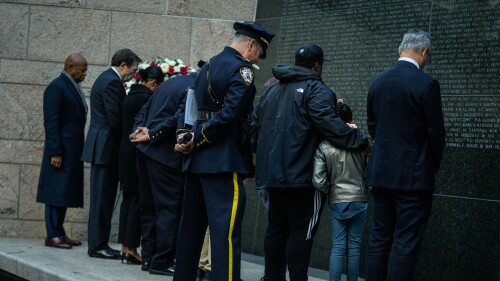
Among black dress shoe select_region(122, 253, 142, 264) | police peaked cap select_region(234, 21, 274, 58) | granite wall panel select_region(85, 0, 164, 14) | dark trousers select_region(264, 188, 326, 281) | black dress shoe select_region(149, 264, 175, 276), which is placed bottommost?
black dress shoe select_region(122, 253, 142, 264)

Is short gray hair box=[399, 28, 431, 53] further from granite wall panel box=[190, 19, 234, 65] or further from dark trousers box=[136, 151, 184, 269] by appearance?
granite wall panel box=[190, 19, 234, 65]

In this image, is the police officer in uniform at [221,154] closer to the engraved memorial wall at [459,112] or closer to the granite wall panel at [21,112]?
the engraved memorial wall at [459,112]

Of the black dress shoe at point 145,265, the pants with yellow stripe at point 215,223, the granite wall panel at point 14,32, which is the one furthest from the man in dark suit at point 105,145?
the pants with yellow stripe at point 215,223

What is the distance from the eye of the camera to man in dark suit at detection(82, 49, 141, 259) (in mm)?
9336

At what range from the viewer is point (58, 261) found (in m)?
8.98

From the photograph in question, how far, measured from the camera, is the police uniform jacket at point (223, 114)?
6305mm

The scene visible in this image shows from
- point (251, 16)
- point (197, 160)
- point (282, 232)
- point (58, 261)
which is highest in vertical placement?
point (251, 16)

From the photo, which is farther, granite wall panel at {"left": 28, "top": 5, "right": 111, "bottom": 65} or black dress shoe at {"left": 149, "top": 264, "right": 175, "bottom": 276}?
granite wall panel at {"left": 28, "top": 5, "right": 111, "bottom": 65}

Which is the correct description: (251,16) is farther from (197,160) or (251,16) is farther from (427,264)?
(197,160)

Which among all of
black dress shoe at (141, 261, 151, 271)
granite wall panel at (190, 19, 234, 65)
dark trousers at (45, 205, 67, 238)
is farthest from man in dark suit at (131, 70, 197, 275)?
granite wall panel at (190, 19, 234, 65)

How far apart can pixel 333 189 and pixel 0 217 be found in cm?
503

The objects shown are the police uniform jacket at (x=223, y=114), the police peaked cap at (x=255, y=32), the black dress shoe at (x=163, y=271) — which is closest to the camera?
the police uniform jacket at (x=223, y=114)

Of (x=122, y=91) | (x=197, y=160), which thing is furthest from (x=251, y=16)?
(x=197, y=160)

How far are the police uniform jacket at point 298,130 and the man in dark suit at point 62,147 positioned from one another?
3.21 meters
